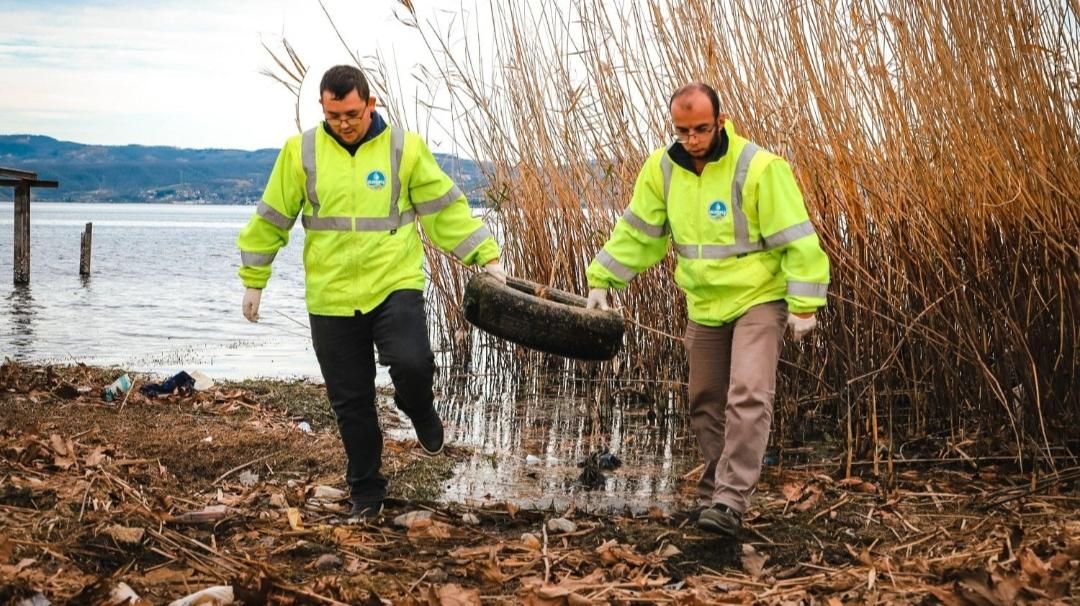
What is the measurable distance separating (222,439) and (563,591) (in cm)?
302

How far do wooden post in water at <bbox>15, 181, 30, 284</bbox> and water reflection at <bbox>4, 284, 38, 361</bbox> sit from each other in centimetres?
38

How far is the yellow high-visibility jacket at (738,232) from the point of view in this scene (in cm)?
434

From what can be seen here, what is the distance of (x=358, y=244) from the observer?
15.2 feet

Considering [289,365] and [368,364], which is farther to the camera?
[289,365]

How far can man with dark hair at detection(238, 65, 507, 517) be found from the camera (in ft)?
15.1

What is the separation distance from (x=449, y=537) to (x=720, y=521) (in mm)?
989

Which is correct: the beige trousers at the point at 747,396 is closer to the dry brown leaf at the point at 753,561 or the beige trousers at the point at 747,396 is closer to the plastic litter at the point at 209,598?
the dry brown leaf at the point at 753,561

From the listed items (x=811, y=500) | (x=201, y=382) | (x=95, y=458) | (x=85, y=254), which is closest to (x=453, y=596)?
(x=811, y=500)

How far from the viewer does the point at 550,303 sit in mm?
4801

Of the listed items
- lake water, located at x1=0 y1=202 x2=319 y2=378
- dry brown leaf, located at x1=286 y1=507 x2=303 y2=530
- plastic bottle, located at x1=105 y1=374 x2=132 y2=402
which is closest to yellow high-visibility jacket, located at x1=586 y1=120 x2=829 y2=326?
dry brown leaf, located at x1=286 y1=507 x2=303 y2=530

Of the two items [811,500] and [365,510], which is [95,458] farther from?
[811,500]

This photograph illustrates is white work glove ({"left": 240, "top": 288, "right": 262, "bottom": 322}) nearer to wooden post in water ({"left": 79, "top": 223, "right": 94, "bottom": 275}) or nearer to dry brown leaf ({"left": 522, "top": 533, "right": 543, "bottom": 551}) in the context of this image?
dry brown leaf ({"left": 522, "top": 533, "right": 543, "bottom": 551})

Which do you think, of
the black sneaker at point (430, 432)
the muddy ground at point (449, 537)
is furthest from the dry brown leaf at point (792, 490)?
the black sneaker at point (430, 432)

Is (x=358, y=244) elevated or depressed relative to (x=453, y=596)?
elevated
